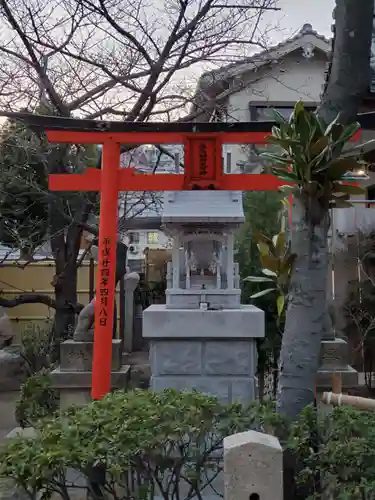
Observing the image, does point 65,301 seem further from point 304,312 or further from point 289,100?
point 289,100

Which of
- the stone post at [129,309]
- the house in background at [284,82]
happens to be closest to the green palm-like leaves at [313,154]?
the house in background at [284,82]

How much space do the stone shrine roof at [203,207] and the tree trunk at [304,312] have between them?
10.3 feet

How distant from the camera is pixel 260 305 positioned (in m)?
8.85

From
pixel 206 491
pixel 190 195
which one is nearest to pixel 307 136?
pixel 206 491

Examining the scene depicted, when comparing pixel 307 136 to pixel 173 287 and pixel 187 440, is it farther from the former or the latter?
pixel 173 287

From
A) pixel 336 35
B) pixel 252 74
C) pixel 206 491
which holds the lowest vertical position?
pixel 206 491

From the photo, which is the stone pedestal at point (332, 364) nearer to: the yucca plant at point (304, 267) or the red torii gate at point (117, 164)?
the red torii gate at point (117, 164)

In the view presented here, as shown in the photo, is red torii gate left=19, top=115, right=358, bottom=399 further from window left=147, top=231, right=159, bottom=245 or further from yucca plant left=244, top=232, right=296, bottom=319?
window left=147, top=231, right=159, bottom=245

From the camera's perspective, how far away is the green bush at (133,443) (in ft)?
7.82

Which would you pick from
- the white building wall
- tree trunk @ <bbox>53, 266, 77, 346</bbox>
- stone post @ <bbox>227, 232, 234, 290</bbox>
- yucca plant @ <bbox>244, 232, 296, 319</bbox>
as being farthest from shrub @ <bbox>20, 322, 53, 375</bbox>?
yucca plant @ <bbox>244, 232, 296, 319</bbox>

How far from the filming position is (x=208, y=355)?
5.89m

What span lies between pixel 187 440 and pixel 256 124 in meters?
3.53

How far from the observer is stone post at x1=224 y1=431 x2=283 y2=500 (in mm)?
2135

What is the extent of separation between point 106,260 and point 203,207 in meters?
1.33
